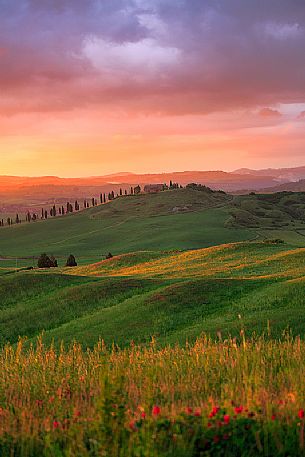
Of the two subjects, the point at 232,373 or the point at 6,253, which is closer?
the point at 232,373

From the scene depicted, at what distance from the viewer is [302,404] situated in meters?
7.84

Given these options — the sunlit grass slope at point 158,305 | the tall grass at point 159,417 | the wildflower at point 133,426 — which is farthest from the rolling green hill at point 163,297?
the wildflower at point 133,426

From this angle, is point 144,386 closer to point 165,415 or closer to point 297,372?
point 165,415

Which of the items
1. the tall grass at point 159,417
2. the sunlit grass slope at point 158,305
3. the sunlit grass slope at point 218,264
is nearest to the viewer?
the tall grass at point 159,417

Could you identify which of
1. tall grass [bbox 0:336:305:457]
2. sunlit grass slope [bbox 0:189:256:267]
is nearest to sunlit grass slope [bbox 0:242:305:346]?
tall grass [bbox 0:336:305:457]

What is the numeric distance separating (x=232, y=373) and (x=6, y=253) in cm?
13916

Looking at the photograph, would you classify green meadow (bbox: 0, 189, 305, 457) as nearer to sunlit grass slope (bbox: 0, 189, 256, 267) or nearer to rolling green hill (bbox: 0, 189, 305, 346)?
rolling green hill (bbox: 0, 189, 305, 346)

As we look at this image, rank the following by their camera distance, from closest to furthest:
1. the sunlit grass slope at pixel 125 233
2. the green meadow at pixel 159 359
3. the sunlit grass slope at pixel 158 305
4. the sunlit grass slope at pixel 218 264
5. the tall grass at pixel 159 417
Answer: the tall grass at pixel 159 417
the green meadow at pixel 159 359
the sunlit grass slope at pixel 158 305
the sunlit grass slope at pixel 218 264
the sunlit grass slope at pixel 125 233

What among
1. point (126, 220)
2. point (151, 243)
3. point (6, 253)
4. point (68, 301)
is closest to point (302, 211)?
point (126, 220)

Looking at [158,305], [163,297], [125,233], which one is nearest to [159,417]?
[158,305]

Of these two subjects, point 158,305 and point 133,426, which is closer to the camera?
point 133,426

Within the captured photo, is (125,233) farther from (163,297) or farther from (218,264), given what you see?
(163,297)

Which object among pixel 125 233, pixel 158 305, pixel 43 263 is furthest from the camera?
pixel 125 233

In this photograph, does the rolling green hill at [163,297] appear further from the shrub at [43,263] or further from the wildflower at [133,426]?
the wildflower at [133,426]
